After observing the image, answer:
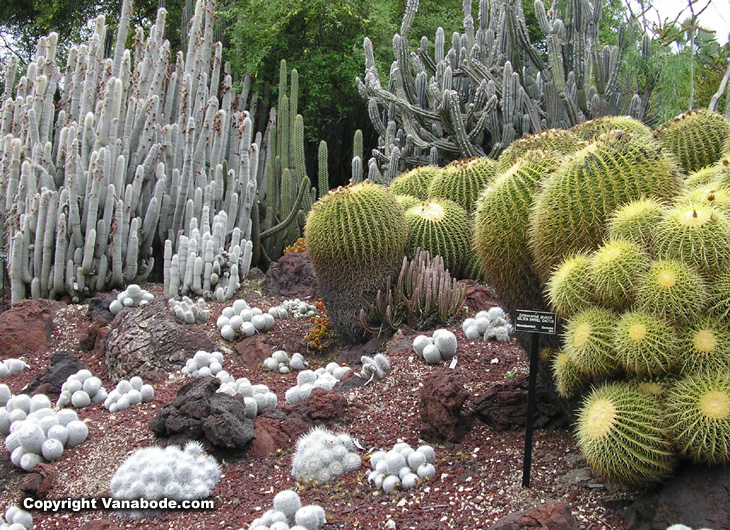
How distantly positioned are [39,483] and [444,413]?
2.11m

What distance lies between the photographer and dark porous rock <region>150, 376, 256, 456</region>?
3518mm

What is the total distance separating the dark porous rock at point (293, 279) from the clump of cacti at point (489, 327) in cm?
244

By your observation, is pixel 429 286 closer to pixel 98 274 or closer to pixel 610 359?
pixel 610 359

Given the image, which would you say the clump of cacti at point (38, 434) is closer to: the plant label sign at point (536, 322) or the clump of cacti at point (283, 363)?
the clump of cacti at point (283, 363)

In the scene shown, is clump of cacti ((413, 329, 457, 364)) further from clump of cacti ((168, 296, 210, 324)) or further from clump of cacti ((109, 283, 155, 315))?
clump of cacti ((109, 283, 155, 315))

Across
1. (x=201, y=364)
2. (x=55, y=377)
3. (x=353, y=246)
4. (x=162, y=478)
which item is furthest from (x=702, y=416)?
(x=55, y=377)

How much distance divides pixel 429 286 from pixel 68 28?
619 inches

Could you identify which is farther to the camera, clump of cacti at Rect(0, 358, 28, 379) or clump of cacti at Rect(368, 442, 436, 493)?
clump of cacti at Rect(0, 358, 28, 379)

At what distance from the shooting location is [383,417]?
152 inches

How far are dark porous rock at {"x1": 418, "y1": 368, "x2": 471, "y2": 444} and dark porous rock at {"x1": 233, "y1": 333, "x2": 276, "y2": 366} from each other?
219cm

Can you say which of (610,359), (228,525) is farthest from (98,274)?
(610,359)

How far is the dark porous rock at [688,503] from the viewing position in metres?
2.40

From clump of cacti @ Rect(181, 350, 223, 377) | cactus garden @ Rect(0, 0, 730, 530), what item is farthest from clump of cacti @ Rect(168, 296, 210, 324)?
clump of cacti @ Rect(181, 350, 223, 377)

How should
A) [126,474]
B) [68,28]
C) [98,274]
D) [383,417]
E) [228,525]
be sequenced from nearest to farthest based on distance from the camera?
1. [228,525]
2. [126,474]
3. [383,417]
4. [98,274]
5. [68,28]
